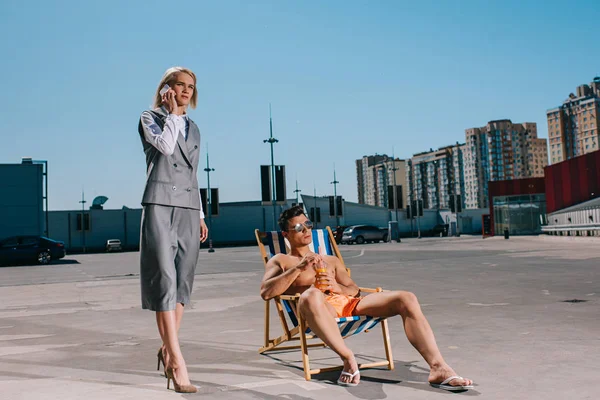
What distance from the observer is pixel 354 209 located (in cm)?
8294

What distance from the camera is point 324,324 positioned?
420 cm

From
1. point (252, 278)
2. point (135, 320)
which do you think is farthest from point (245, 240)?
point (135, 320)

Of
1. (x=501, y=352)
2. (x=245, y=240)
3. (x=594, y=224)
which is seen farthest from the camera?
(x=245, y=240)

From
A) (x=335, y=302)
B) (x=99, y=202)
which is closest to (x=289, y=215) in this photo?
(x=335, y=302)

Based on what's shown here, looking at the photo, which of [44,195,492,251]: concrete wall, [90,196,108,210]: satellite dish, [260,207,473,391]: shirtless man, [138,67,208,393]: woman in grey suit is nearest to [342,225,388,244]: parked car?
[44,195,492,251]: concrete wall

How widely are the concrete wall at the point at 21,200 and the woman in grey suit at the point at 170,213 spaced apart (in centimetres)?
4001

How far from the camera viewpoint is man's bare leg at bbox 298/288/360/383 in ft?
13.5

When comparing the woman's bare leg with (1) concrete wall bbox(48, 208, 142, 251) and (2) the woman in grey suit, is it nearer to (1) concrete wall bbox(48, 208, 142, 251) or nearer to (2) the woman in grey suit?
(2) the woman in grey suit

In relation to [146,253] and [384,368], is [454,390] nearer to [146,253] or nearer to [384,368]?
[384,368]

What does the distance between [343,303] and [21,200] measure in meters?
40.3

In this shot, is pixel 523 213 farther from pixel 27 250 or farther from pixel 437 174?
pixel 437 174

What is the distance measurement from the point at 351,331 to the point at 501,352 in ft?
4.70

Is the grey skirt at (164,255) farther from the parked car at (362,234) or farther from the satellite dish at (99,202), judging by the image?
the satellite dish at (99,202)

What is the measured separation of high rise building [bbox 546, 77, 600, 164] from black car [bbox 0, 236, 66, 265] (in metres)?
88.7
